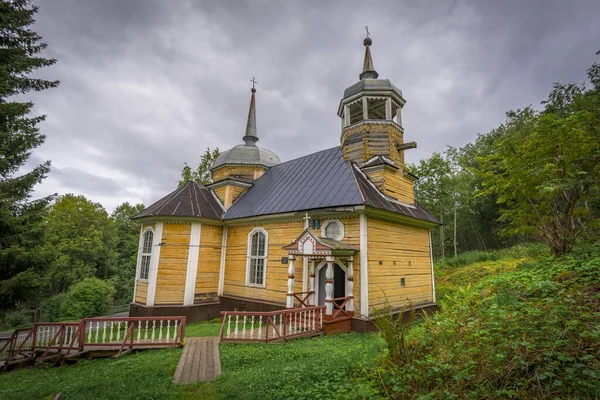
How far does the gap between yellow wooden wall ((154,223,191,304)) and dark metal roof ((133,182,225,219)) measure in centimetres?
64

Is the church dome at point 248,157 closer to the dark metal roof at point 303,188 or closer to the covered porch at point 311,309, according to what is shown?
the dark metal roof at point 303,188

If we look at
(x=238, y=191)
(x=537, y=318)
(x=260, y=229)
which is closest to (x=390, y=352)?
(x=537, y=318)

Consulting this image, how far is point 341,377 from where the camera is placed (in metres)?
4.82

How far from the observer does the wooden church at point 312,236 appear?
32.6 feet

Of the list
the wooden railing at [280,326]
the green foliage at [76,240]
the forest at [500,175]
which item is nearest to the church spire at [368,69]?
the forest at [500,175]

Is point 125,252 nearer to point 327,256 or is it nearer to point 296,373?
point 327,256

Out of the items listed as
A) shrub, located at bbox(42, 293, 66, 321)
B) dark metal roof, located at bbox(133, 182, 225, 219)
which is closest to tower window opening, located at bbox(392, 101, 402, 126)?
dark metal roof, located at bbox(133, 182, 225, 219)

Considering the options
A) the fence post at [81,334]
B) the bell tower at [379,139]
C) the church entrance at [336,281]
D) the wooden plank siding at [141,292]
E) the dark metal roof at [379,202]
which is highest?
the bell tower at [379,139]

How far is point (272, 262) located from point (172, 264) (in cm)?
460

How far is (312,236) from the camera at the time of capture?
9.26m

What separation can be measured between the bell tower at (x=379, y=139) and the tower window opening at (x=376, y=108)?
28 mm

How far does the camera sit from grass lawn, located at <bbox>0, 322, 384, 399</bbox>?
4.64m

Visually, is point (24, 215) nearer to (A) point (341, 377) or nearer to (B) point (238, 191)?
(B) point (238, 191)

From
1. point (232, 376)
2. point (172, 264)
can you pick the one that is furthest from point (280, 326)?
point (172, 264)
